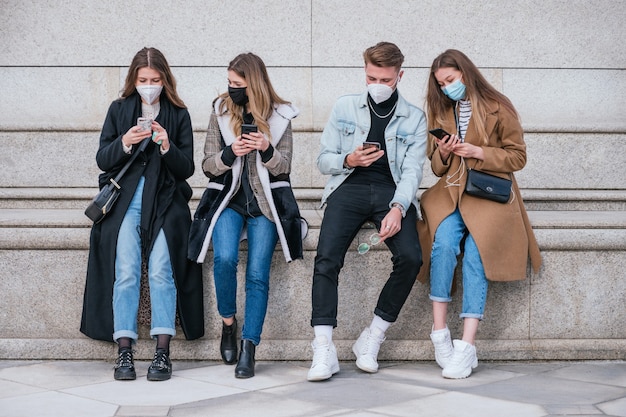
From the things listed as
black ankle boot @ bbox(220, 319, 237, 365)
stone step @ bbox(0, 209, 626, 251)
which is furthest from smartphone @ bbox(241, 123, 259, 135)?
black ankle boot @ bbox(220, 319, 237, 365)

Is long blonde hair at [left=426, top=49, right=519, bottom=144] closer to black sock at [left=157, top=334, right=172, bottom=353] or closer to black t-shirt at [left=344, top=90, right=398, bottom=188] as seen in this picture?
black t-shirt at [left=344, top=90, right=398, bottom=188]

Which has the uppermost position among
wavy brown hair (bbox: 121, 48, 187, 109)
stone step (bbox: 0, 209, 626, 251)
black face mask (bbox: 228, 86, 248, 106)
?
wavy brown hair (bbox: 121, 48, 187, 109)

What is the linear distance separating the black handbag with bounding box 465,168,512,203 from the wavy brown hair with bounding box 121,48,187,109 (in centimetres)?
172

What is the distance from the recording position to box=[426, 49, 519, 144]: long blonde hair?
18.2 ft

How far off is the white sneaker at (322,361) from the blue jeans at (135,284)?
0.82 m

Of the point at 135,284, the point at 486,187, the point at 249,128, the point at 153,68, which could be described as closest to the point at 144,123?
the point at 153,68

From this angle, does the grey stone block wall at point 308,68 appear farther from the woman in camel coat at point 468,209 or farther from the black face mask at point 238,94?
the black face mask at point 238,94

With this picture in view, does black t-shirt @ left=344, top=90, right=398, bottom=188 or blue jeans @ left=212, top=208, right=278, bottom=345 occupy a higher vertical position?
black t-shirt @ left=344, top=90, right=398, bottom=188

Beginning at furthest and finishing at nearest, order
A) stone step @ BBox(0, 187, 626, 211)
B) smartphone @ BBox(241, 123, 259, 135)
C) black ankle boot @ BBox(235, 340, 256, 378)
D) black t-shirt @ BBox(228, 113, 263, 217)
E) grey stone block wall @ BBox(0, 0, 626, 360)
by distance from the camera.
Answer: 1. grey stone block wall @ BBox(0, 0, 626, 360)
2. stone step @ BBox(0, 187, 626, 211)
3. black t-shirt @ BBox(228, 113, 263, 217)
4. smartphone @ BBox(241, 123, 259, 135)
5. black ankle boot @ BBox(235, 340, 256, 378)

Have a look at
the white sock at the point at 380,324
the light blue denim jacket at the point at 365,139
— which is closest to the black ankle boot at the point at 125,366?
the white sock at the point at 380,324

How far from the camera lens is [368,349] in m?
5.38

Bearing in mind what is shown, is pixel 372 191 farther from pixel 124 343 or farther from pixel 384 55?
pixel 124 343

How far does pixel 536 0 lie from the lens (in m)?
7.71

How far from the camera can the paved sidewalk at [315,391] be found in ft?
14.7
